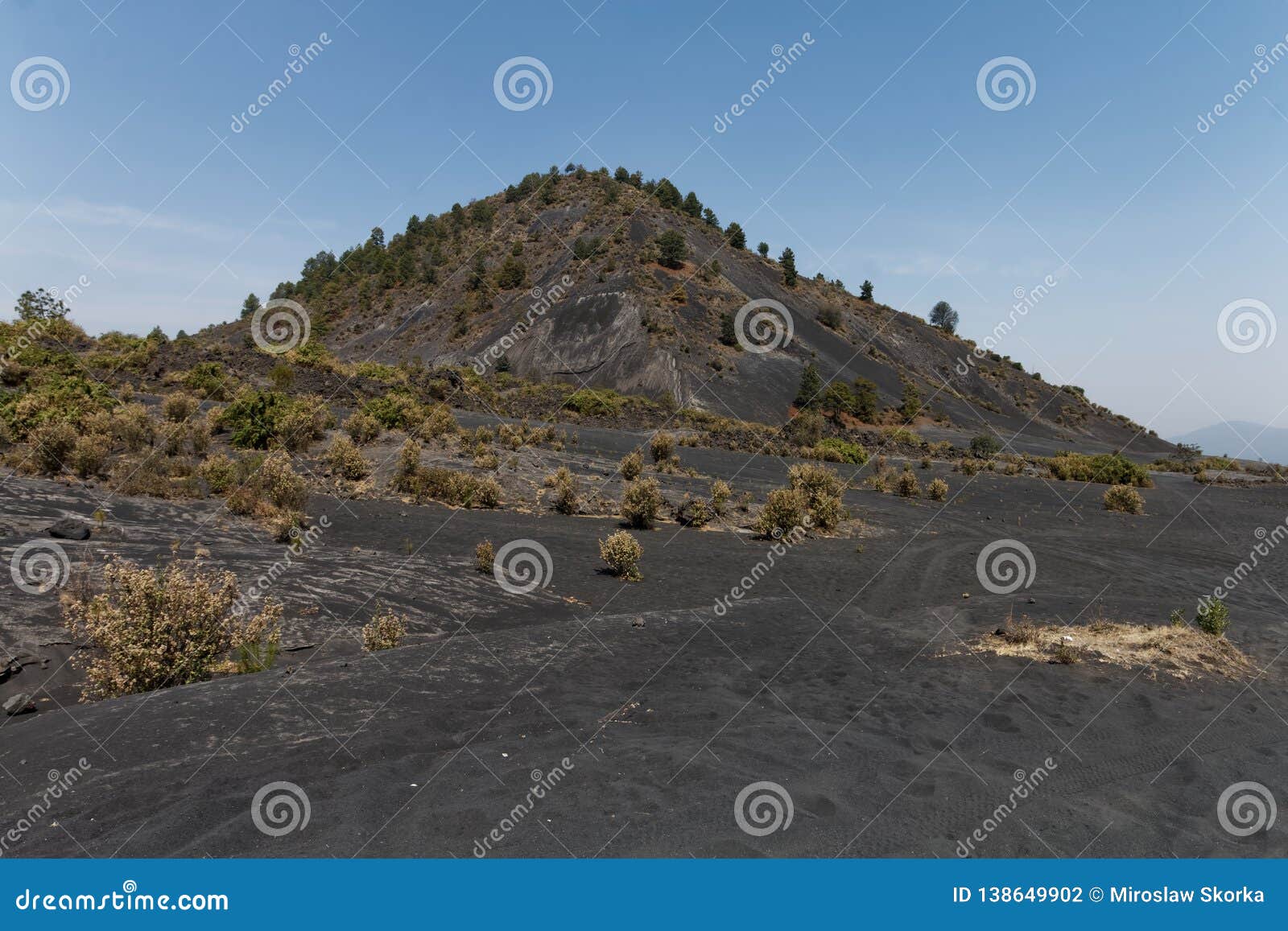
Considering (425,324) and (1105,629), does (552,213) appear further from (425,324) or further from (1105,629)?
(1105,629)

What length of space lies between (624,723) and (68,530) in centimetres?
Result: 1077

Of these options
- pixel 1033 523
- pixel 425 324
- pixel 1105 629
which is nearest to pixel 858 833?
pixel 1105 629

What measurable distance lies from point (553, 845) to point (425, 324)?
91.0 m

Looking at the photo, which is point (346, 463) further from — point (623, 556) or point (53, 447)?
point (623, 556)

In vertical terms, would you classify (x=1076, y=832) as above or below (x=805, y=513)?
below

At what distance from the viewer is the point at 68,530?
39.4ft

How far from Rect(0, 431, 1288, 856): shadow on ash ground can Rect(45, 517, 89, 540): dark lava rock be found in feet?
1.38

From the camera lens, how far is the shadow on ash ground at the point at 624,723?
533 centimetres

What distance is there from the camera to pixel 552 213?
4139 inches

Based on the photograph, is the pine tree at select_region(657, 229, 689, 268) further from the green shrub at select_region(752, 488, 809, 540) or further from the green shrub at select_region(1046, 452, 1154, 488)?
the green shrub at select_region(752, 488, 809, 540)

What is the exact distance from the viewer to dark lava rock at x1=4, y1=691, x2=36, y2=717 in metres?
7.18

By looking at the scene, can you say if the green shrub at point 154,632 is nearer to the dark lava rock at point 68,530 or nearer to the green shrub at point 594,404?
the dark lava rock at point 68,530

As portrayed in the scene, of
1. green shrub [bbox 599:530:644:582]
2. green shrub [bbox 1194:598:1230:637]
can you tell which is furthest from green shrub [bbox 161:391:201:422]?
green shrub [bbox 1194:598:1230:637]

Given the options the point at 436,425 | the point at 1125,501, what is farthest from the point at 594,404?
the point at 1125,501
